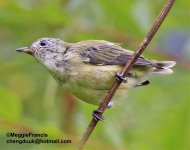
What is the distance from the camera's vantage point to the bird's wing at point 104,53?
18.0ft

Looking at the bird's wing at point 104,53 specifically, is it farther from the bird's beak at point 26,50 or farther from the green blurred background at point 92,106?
the bird's beak at point 26,50

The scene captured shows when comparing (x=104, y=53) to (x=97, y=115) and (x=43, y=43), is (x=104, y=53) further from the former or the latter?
(x=97, y=115)

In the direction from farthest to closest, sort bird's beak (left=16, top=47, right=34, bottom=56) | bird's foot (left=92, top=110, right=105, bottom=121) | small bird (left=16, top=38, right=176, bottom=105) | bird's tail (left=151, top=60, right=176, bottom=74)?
1. bird's tail (left=151, top=60, right=176, bottom=74)
2. bird's beak (left=16, top=47, right=34, bottom=56)
3. small bird (left=16, top=38, right=176, bottom=105)
4. bird's foot (left=92, top=110, right=105, bottom=121)

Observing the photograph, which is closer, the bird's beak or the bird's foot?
the bird's foot

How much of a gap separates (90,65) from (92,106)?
0.36 meters

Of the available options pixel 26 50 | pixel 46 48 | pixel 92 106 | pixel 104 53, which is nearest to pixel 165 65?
pixel 104 53

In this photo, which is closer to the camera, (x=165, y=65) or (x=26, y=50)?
(x=26, y=50)

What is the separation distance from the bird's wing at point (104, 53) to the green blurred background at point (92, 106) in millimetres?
261

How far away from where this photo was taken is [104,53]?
5.65 metres

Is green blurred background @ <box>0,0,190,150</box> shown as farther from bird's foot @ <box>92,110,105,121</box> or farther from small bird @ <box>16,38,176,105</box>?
bird's foot @ <box>92,110,105,121</box>

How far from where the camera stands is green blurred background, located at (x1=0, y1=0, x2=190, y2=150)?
536 cm

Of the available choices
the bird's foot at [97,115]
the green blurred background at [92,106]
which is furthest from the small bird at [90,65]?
the bird's foot at [97,115]

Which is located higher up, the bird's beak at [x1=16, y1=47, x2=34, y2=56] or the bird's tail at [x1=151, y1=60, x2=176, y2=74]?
the bird's tail at [x1=151, y1=60, x2=176, y2=74]

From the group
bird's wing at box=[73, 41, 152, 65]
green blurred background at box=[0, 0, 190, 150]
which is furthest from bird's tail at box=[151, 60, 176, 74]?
green blurred background at box=[0, 0, 190, 150]
